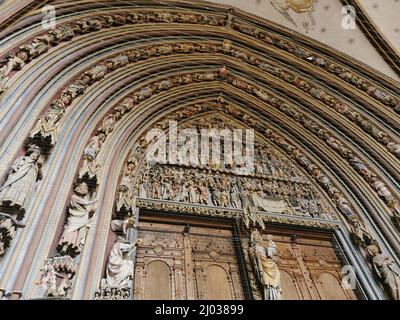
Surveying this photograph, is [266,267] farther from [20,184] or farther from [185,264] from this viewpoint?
[20,184]

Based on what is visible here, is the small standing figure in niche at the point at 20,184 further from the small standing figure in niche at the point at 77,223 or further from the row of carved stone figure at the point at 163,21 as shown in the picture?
the row of carved stone figure at the point at 163,21

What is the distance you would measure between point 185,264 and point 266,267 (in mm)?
1025

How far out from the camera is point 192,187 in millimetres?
5383

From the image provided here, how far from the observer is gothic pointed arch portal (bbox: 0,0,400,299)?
3.42 metres

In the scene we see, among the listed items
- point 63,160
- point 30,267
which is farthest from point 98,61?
point 30,267

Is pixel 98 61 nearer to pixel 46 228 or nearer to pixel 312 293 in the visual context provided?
pixel 46 228

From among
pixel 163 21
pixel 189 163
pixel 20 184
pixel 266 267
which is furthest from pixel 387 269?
pixel 163 21

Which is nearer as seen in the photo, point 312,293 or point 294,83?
point 312,293

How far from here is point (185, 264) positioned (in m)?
4.29

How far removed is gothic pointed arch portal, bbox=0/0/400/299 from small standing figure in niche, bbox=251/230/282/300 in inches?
0.9

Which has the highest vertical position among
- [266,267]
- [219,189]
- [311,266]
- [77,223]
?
[219,189]

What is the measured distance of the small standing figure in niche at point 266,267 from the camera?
3.95 m

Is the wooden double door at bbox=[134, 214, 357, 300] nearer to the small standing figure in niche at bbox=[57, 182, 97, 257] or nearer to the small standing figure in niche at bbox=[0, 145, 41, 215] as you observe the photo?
the small standing figure in niche at bbox=[57, 182, 97, 257]
